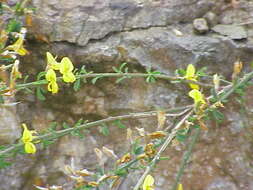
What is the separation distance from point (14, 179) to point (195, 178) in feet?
2.15

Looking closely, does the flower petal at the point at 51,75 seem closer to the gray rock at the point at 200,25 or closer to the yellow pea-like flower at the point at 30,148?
the yellow pea-like flower at the point at 30,148

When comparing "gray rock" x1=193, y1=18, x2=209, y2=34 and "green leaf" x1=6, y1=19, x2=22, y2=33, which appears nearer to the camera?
"green leaf" x1=6, y1=19, x2=22, y2=33

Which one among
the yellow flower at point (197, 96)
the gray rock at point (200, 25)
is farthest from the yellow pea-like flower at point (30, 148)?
the gray rock at point (200, 25)

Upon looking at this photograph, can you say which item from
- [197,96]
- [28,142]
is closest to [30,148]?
[28,142]

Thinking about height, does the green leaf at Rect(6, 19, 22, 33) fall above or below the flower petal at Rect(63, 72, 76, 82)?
above

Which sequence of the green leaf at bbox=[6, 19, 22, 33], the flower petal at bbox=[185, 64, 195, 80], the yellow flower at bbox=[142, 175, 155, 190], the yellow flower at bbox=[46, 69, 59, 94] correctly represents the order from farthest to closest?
1. the green leaf at bbox=[6, 19, 22, 33]
2. the flower petal at bbox=[185, 64, 195, 80]
3. the yellow flower at bbox=[46, 69, 59, 94]
4. the yellow flower at bbox=[142, 175, 155, 190]

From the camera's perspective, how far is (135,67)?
5.05ft

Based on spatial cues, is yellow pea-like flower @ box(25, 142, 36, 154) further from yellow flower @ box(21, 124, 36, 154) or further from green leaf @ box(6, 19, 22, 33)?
green leaf @ box(6, 19, 22, 33)

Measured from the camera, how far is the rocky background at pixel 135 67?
5.03 feet

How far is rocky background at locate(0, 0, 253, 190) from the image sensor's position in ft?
5.03

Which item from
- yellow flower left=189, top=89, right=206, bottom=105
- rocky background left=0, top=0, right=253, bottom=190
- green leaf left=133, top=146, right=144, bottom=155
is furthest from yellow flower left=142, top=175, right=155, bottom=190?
rocky background left=0, top=0, right=253, bottom=190

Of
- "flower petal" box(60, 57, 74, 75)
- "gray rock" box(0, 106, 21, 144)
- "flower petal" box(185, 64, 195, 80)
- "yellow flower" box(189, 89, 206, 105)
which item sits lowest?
"gray rock" box(0, 106, 21, 144)

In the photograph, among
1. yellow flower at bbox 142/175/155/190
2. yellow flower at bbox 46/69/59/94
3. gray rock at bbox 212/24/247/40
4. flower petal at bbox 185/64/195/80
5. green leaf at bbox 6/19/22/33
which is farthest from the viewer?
gray rock at bbox 212/24/247/40

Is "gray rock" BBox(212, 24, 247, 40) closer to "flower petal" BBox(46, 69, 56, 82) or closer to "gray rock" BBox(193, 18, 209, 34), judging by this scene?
"gray rock" BBox(193, 18, 209, 34)
